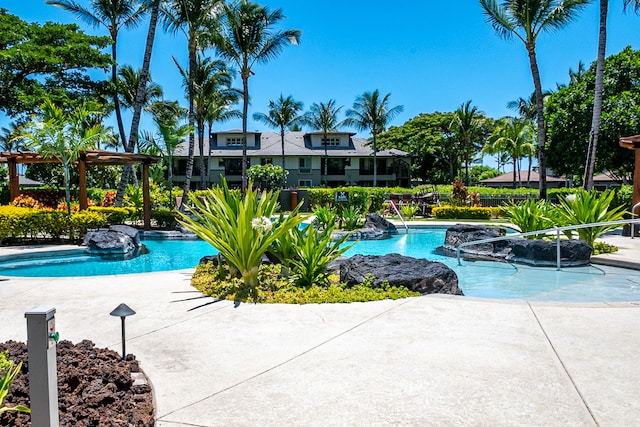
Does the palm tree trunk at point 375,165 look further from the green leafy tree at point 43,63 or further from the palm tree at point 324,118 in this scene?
the green leafy tree at point 43,63

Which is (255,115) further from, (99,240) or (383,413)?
(383,413)

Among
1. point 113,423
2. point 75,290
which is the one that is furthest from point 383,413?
point 75,290

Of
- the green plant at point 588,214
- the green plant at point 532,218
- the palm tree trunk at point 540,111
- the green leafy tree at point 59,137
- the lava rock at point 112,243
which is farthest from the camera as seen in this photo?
the palm tree trunk at point 540,111

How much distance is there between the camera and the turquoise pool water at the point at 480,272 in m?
7.82

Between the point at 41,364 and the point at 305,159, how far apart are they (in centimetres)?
4766

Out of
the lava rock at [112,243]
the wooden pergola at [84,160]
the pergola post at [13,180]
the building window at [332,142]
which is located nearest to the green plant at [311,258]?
the lava rock at [112,243]

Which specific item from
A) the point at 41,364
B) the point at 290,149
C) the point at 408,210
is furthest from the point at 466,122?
the point at 41,364

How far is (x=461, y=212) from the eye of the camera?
23516 mm

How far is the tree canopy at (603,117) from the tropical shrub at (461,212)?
7717 millimetres

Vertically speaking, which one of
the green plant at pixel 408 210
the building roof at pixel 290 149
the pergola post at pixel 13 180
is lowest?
the green plant at pixel 408 210

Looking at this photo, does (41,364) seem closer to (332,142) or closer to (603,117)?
(603,117)

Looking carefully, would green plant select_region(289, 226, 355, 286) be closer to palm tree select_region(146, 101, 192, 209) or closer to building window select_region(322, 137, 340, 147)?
palm tree select_region(146, 101, 192, 209)

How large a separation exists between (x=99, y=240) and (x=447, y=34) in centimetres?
1922

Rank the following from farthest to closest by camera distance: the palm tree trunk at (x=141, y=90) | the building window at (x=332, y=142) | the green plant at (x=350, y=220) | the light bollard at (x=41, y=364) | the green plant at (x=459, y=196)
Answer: the building window at (x=332, y=142), the green plant at (x=459, y=196), the palm tree trunk at (x=141, y=90), the green plant at (x=350, y=220), the light bollard at (x=41, y=364)
